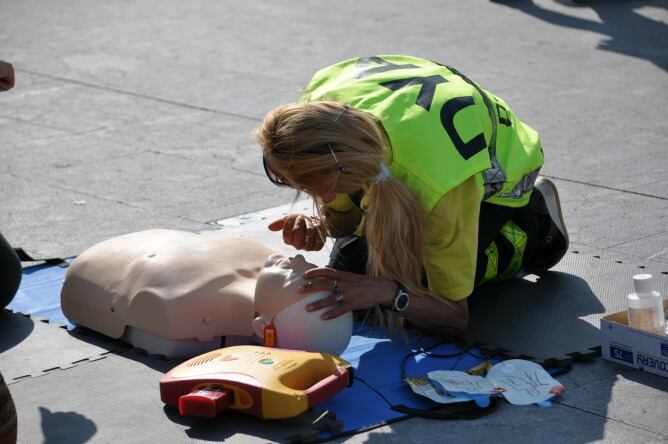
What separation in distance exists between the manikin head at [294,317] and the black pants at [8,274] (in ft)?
3.14

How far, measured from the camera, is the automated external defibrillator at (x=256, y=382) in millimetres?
2789

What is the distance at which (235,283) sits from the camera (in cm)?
338

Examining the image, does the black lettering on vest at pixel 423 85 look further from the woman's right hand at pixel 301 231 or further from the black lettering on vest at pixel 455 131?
the woman's right hand at pixel 301 231

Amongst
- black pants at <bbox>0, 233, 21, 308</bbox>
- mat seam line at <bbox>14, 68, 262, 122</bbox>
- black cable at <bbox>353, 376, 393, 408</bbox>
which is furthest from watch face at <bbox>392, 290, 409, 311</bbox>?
mat seam line at <bbox>14, 68, 262, 122</bbox>

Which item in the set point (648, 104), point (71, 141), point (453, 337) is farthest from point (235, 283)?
point (648, 104)

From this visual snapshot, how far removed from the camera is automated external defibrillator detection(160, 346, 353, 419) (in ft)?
9.15

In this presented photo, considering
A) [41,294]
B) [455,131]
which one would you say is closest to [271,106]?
[41,294]

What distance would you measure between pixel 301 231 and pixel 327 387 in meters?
0.94

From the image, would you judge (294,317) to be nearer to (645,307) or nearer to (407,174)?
(407,174)

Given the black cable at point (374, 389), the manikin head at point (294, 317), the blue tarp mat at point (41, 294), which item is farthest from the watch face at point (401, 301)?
the blue tarp mat at point (41, 294)

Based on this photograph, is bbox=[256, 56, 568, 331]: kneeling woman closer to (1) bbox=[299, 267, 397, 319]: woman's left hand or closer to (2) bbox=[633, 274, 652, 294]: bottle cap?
(1) bbox=[299, 267, 397, 319]: woman's left hand

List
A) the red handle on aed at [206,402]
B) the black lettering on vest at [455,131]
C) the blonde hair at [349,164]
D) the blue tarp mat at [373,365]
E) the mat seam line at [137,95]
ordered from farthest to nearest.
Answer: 1. the mat seam line at [137,95]
2. the black lettering on vest at [455,131]
3. the blonde hair at [349,164]
4. the blue tarp mat at [373,365]
5. the red handle on aed at [206,402]

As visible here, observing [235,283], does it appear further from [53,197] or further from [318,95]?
[53,197]

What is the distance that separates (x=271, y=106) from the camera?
6875 millimetres
